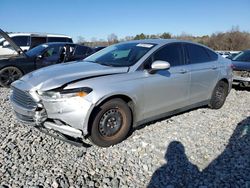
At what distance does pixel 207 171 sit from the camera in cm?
343

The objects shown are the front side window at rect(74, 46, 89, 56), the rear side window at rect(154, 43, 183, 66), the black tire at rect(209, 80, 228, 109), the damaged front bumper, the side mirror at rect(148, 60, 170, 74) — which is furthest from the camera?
the front side window at rect(74, 46, 89, 56)

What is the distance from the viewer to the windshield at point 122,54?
4418 mm

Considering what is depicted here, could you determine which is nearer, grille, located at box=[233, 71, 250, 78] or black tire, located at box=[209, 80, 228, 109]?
black tire, located at box=[209, 80, 228, 109]

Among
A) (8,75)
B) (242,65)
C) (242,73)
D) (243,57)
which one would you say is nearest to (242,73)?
(242,73)

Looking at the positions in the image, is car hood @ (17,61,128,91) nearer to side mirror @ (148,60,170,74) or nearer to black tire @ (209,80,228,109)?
side mirror @ (148,60,170,74)

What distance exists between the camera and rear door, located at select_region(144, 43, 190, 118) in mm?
4348

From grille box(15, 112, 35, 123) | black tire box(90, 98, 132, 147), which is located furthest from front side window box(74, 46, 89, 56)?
black tire box(90, 98, 132, 147)

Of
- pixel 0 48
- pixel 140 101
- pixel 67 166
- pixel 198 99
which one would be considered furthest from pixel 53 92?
pixel 0 48

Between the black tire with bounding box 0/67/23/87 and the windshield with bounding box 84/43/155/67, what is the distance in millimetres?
4063

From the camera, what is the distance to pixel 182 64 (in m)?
4.95

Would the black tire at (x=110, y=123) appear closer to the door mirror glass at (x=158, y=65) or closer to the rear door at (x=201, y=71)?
the door mirror glass at (x=158, y=65)

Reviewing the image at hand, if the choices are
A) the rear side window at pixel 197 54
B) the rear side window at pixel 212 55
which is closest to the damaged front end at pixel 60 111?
the rear side window at pixel 197 54

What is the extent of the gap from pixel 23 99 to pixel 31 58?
5064 mm

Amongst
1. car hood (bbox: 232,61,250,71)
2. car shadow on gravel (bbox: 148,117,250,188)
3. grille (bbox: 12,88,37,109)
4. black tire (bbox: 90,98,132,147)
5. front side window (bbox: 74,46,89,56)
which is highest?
front side window (bbox: 74,46,89,56)
